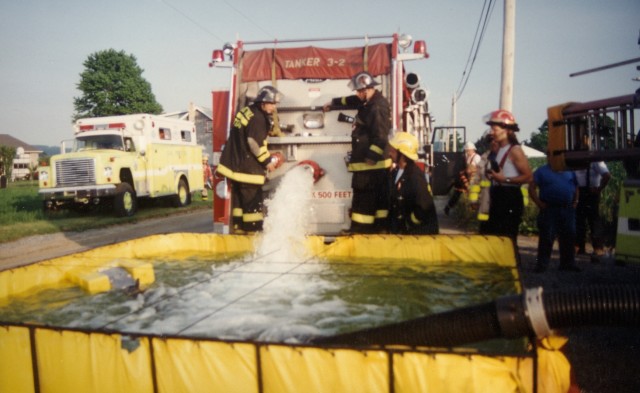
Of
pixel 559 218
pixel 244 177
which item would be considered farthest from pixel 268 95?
pixel 559 218

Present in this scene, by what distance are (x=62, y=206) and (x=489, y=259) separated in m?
14.8

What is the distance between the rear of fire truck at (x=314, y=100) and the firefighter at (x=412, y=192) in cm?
144

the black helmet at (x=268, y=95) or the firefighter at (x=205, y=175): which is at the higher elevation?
the black helmet at (x=268, y=95)

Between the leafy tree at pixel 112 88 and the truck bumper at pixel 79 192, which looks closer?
the truck bumper at pixel 79 192

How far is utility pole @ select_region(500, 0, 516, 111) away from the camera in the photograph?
993cm

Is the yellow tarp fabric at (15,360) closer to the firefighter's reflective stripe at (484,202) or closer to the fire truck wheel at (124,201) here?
the firefighter's reflective stripe at (484,202)

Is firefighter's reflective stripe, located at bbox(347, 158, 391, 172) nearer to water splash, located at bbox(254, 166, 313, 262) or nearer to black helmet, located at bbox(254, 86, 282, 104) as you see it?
water splash, located at bbox(254, 166, 313, 262)

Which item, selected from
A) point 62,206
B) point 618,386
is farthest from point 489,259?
point 62,206


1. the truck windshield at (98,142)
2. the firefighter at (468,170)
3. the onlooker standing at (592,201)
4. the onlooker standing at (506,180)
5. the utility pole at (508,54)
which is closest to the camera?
the onlooker standing at (506,180)

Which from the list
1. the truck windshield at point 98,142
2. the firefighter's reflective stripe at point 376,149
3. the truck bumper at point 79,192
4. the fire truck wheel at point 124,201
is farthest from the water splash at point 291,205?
the truck windshield at point 98,142

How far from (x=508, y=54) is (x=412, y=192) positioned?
6491 mm

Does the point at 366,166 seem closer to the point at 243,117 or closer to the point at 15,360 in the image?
the point at 243,117

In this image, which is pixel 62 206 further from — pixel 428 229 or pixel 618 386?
pixel 618 386

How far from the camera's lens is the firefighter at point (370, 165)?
582cm
